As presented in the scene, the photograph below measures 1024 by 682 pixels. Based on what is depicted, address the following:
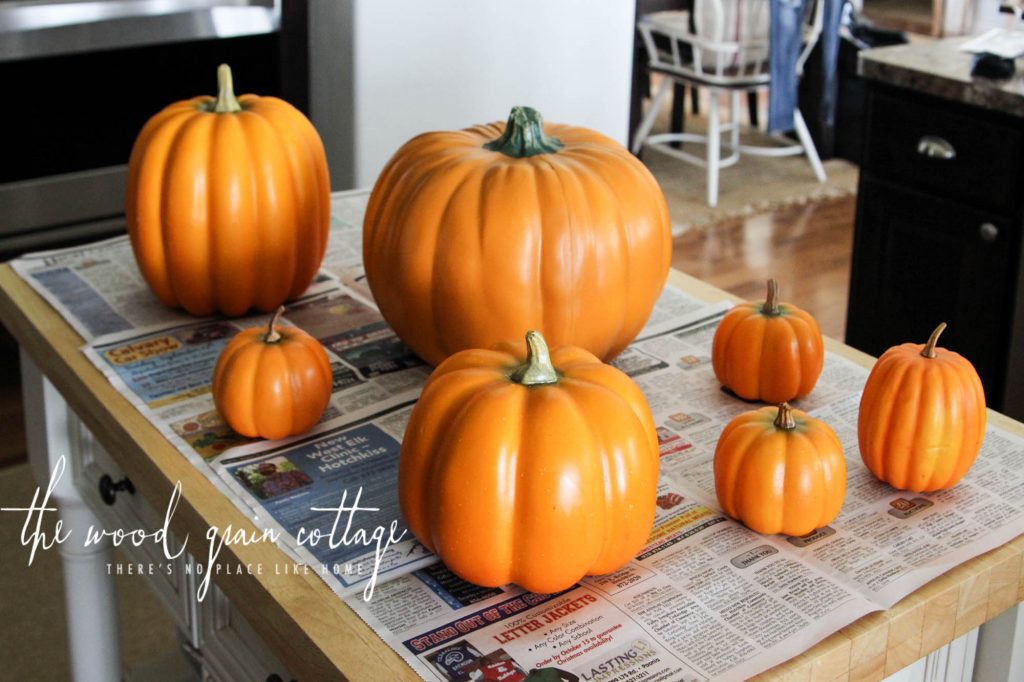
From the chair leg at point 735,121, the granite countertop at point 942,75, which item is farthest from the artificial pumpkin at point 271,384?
the chair leg at point 735,121

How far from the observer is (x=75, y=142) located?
2625mm

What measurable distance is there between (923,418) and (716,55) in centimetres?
343

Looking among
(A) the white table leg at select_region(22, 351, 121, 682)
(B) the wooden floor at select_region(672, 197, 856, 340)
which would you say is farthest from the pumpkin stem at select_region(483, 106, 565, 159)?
(B) the wooden floor at select_region(672, 197, 856, 340)

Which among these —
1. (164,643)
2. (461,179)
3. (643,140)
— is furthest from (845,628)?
(643,140)

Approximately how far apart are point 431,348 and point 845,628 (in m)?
0.54

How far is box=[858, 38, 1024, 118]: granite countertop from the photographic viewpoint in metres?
2.22

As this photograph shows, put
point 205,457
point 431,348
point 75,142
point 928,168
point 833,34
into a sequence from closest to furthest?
point 205,457
point 431,348
point 928,168
point 75,142
point 833,34

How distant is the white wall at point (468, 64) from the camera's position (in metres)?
2.64

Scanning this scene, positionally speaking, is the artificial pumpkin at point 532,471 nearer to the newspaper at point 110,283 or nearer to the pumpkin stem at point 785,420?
the pumpkin stem at point 785,420

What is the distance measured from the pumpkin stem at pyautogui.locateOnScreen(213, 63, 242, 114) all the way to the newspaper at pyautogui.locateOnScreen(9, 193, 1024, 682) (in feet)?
0.82

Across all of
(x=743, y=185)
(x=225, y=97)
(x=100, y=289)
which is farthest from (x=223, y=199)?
(x=743, y=185)

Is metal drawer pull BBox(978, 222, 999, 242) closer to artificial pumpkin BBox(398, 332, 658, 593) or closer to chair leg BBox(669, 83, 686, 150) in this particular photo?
artificial pumpkin BBox(398, 332, 658, 593)

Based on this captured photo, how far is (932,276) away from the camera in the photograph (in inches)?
96.3

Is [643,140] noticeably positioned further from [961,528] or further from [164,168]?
[961,528]
